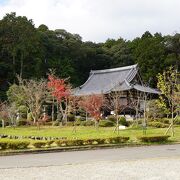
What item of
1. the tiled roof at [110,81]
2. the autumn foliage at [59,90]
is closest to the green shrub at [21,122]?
the autumn foliage at [59,90]

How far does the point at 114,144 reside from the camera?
17375 millimetres

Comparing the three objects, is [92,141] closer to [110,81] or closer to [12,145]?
[12,145]

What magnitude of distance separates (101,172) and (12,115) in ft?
80.2

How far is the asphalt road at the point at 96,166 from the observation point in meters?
9.43

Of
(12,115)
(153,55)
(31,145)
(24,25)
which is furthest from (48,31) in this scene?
(31,145)

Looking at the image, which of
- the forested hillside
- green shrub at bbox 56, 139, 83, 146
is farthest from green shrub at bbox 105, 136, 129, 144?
the forested hillside

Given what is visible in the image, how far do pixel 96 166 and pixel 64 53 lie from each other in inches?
1754

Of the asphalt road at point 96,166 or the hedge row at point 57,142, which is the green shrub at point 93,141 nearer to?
the hedge row at point 57,142

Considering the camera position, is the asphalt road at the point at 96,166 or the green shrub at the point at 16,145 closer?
the asphalt road at the point at 96,166

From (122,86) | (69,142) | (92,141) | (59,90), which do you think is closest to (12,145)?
(69,142)

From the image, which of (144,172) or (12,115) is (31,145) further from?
(12,115)

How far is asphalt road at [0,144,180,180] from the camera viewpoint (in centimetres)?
943

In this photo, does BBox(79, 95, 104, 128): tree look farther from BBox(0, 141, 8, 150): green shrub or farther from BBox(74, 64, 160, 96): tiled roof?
BBox(0, 141, 8, 150): green shrub

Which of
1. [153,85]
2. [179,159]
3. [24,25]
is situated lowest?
[179,159]
